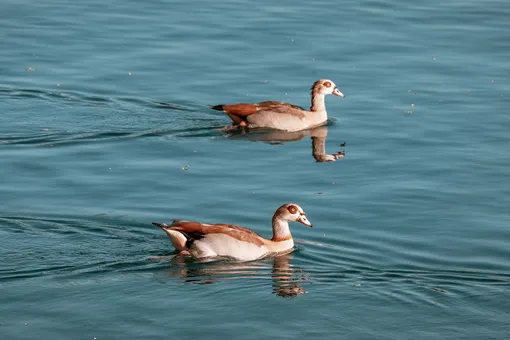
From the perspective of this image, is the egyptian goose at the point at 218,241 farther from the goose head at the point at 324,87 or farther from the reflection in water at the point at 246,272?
the goose head at the point at 324,87

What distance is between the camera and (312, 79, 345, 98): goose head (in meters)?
25.6

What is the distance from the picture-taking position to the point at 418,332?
14.8 m

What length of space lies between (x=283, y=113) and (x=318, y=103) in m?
1.08

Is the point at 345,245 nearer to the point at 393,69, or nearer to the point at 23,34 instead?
the point at 393,69

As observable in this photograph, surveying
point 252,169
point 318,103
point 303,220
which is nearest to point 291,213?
point 303,220

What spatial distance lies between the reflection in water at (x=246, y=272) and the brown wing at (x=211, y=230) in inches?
16.1

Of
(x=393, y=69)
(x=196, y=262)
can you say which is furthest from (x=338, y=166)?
(x=393, y=69)

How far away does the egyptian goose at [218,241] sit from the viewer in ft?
56.9

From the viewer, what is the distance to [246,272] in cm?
1708

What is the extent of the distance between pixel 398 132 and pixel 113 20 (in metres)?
12.0

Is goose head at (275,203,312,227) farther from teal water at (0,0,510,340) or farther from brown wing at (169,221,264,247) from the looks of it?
brown wing at (169,221,264,247)

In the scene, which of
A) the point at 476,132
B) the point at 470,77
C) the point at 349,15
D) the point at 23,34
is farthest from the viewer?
the point at 349,15

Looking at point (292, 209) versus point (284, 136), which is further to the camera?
point (284, 136)

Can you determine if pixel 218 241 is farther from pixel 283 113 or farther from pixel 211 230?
pixel 283 113
